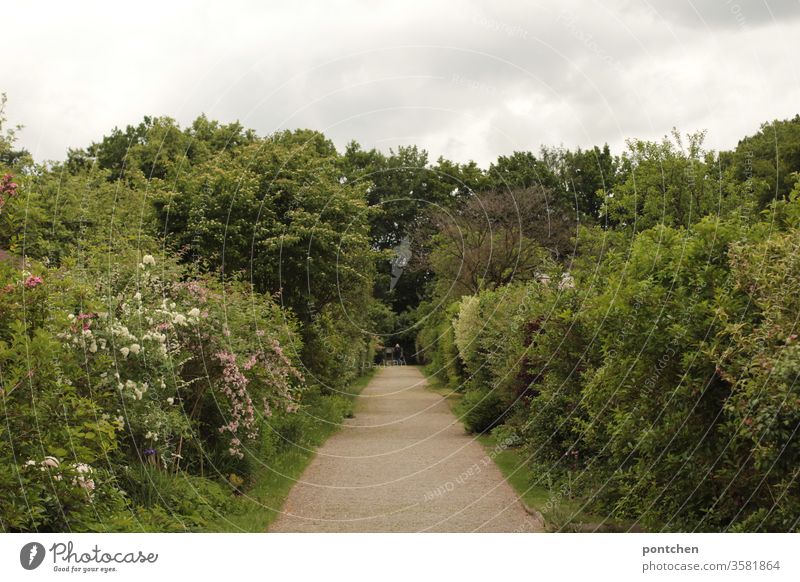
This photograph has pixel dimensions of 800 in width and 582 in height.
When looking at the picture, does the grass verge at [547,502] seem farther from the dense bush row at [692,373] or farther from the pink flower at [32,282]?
the pink flower at [32,282]

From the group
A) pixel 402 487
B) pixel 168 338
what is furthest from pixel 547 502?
pixel 168 338

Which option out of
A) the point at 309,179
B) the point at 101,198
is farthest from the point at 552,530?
the point at 101,198

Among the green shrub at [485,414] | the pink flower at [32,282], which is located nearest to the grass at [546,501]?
the green shrub at [485,414]

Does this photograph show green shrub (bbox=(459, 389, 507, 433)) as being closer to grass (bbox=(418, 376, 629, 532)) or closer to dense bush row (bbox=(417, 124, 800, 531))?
grass (bbox=(418, 376, 629, 532))

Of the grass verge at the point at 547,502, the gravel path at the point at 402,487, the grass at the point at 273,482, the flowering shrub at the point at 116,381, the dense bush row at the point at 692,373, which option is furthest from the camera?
the gravel path at the point at 402,487

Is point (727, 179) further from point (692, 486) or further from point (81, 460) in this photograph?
point (81, 460)

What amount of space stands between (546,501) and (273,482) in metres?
4.62

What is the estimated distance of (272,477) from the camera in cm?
1431

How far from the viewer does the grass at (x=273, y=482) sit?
10.7 meters

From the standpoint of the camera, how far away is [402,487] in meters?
14.0

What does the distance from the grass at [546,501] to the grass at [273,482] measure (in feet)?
11.6

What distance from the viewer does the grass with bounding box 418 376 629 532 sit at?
32.0 feet

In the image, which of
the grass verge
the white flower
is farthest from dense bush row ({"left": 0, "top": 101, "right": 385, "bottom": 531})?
the grass verge

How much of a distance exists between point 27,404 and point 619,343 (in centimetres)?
550
